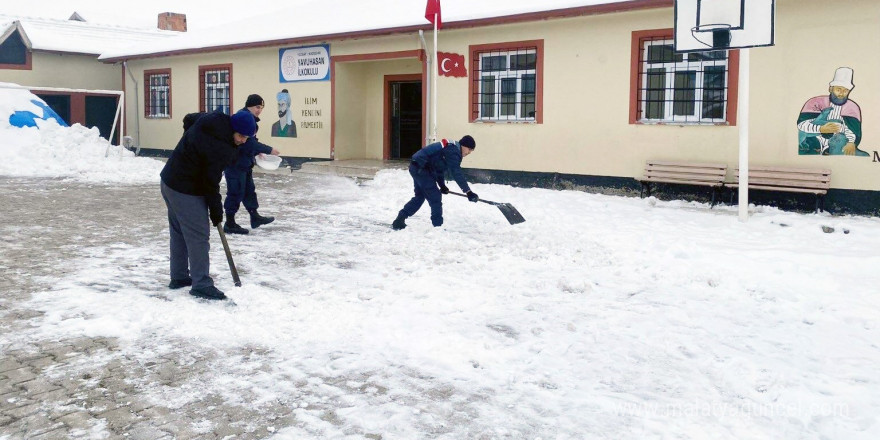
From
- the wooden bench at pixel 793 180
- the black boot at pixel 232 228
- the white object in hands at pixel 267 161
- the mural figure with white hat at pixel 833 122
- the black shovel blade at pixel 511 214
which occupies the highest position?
Answer: the mural figure with white hat at pixel 833 122

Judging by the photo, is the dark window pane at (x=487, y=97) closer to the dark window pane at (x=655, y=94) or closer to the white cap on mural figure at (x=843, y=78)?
the dark window pane at (x=655, y=94)

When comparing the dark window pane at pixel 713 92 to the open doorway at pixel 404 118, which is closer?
the dark window pane at pixel 713 92

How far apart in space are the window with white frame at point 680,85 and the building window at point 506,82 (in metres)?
1.98

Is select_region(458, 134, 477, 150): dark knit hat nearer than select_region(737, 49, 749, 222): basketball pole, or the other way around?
select_region(458, 134, 477, 150): dark knit hat

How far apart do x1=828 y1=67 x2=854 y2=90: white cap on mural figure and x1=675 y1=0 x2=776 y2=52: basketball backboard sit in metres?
1.73

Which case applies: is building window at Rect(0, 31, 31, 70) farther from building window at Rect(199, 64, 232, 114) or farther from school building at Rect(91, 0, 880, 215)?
building window at Rect(199, 64, 232, 114)

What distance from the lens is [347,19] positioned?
17312mm

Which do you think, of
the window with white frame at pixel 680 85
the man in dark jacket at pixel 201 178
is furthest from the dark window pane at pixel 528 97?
the man in dark jacket at pixel 201 178

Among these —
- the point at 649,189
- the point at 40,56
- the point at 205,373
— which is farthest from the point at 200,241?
the point at 40,56

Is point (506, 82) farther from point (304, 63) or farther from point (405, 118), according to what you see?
point (304, 63)

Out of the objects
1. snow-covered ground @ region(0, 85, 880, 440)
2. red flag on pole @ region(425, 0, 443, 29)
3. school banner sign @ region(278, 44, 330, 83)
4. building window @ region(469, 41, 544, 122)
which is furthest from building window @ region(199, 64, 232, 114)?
snow-covered ground @ region(0, 85, 880, 440)

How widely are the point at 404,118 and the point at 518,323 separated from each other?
43.1ft

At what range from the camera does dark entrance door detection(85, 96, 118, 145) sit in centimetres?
2455

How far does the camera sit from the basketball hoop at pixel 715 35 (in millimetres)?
10039
